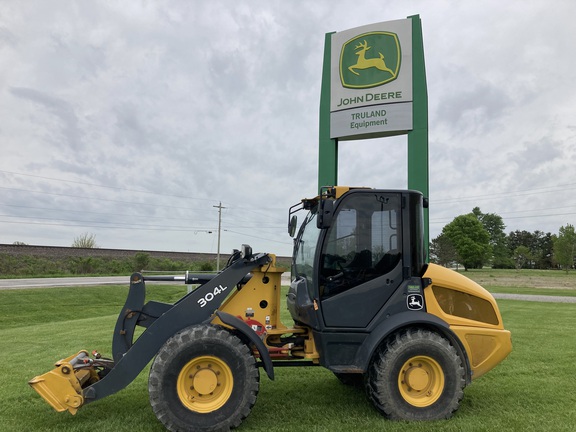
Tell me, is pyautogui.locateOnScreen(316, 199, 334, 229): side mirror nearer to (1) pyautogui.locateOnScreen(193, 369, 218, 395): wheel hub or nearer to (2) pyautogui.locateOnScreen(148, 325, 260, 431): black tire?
(2) pyautogui.locateOnScreen(148, 325, 260, 431): black tire

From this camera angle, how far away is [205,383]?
14.3 ft

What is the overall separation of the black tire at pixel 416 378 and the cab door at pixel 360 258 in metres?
0.45

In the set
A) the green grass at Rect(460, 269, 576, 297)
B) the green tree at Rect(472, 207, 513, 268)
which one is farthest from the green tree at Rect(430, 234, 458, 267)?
the green tree at Rect(472, 207, 513, 268)

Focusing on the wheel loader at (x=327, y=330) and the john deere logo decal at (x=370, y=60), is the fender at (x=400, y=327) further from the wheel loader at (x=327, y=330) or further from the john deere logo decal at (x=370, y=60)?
the john deere logo decal at (x=370, y=60)

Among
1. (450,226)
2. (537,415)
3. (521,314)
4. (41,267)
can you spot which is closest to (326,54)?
(521,314)

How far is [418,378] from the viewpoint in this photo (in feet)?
15.4

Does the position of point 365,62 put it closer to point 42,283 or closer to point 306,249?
point 306,249

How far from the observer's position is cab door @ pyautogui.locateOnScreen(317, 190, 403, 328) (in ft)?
15.9

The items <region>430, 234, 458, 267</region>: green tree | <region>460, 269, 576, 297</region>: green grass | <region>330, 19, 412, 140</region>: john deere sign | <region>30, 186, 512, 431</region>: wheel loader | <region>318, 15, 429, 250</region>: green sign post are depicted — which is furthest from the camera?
<region>430, 234, 458, 267</region>: green tree

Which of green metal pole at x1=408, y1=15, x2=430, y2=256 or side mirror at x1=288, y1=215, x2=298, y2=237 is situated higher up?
green metal pole at x1=408, y1=15, x2=430, y2=256

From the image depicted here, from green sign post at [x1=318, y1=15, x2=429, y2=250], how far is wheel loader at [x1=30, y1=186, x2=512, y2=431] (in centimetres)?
912

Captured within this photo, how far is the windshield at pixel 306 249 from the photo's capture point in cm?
504

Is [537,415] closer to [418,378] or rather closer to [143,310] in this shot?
[418,378]

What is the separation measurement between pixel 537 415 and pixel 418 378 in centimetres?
134
